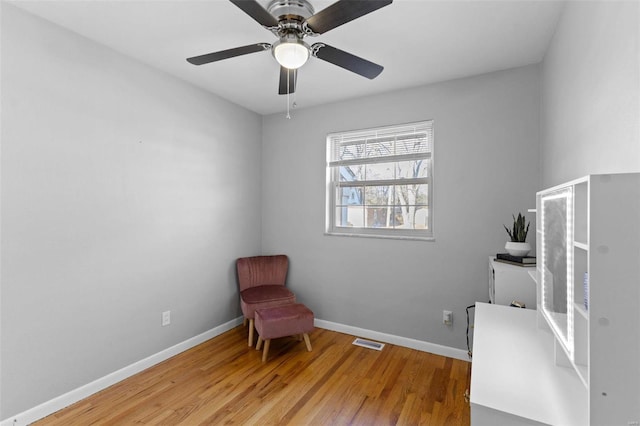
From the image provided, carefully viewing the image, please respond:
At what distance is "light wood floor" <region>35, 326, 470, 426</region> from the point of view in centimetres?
200

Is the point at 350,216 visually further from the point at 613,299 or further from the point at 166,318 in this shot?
the point at 613,299

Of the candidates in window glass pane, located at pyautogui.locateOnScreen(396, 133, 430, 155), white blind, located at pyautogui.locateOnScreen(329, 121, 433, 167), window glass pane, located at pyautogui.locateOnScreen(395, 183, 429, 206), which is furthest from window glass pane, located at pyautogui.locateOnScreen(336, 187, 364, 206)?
window glass pane, located at pyautogui.locateOnScreen(396, 133, 430, 155)

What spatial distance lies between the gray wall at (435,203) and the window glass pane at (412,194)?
0.55ft

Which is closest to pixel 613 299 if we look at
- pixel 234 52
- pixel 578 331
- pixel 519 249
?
pixel 578 331

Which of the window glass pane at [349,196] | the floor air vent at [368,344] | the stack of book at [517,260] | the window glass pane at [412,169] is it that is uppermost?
the window glass pane at [412,169]

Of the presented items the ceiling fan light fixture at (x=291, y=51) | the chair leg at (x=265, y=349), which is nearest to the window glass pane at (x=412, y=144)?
the ceiling fan light fixture at (x=291, y=51)

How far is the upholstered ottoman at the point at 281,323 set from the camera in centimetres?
273

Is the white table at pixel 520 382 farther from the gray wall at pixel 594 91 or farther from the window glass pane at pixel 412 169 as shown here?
the window glass pane at pixel 412 169

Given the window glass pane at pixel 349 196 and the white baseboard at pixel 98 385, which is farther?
the window glass pane at pixel 349 196

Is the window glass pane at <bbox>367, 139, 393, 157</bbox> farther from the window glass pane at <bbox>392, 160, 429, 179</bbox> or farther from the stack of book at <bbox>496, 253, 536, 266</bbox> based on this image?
the stack of book at <bbox>496, 253, 536, 266</bbox>

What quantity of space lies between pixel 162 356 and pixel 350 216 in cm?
228

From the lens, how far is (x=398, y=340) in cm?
307

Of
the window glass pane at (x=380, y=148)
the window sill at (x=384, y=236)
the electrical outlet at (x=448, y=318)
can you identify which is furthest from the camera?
the window glass pane at (x=380, y=148)

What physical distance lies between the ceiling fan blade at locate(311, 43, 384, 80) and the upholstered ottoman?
6.98ft
